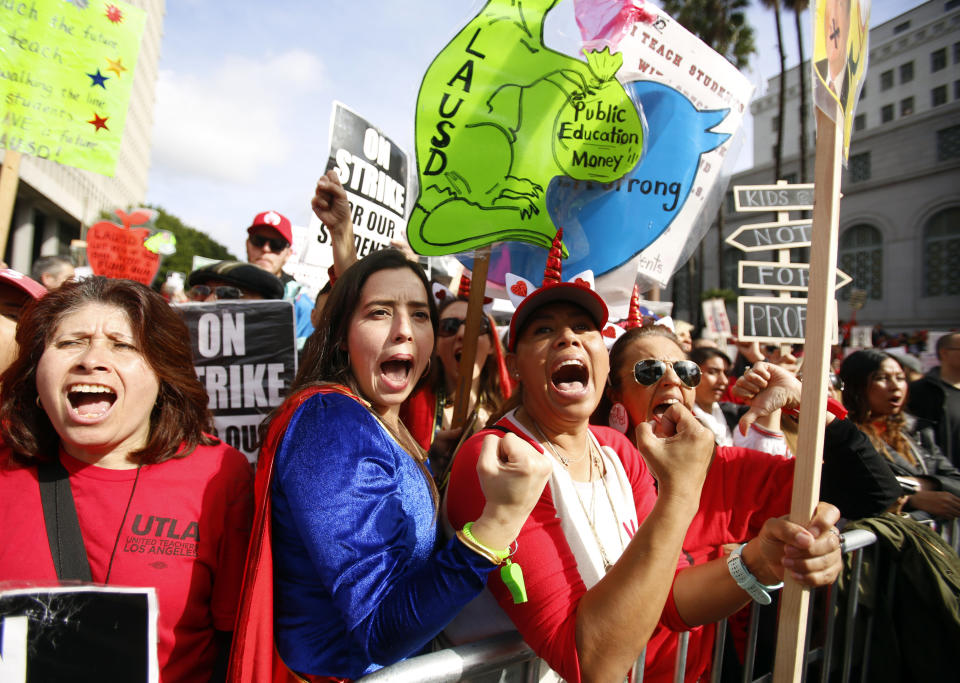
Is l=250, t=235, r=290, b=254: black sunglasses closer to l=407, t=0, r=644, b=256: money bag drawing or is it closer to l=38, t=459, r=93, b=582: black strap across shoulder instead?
l=407, t=0, r=644, b=256: money bag drawing

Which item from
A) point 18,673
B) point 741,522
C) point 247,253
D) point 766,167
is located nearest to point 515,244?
point 741,522

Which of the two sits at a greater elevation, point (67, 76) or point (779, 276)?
point (67, 76)

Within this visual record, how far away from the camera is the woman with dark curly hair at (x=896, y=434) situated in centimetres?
318

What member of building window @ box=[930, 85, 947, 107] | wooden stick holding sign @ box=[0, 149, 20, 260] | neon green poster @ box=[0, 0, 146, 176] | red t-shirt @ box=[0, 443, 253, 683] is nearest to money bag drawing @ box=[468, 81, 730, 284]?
red t-shirt @ box=[0, 443, 253, 683]

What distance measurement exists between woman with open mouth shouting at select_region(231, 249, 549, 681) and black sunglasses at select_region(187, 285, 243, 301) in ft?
5.78

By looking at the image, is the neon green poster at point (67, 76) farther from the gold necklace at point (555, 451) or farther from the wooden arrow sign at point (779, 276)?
the wooden arrow sign at point (779, 276)

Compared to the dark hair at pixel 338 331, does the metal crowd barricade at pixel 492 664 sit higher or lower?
lower

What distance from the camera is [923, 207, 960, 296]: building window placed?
1062 inches

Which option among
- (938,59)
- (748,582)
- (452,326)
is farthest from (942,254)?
(748,582)

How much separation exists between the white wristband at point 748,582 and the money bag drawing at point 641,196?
4.42ft

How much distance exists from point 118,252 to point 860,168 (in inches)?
1454

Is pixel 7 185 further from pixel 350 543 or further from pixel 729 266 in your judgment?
pixel 729 266

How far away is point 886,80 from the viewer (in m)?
35.0

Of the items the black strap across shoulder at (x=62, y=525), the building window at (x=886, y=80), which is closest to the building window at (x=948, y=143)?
the building window at (x=886, y=80)
